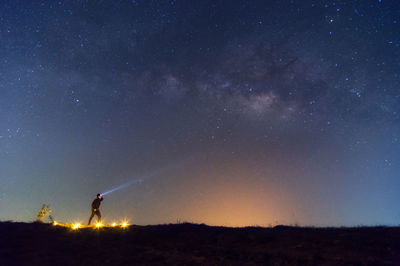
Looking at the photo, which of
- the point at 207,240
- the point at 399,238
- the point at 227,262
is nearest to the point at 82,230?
the point at 207,240

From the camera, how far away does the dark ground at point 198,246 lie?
944cm

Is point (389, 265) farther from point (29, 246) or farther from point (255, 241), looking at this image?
point (29, 246)

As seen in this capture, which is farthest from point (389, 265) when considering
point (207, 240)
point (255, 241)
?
point (207, 240)

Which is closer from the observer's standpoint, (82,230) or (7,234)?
(7,234)

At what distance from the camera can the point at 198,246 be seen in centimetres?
1145

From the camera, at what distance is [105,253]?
1070 cm

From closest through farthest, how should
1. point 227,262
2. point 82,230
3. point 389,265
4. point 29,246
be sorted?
point 389,265 < point 227,262 < point 29,246 < point 82,230

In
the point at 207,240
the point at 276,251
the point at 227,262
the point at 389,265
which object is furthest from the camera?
the point at 207,240

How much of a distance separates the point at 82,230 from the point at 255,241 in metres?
9.26

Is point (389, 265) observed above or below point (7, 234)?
below

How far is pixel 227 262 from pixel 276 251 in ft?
7.01

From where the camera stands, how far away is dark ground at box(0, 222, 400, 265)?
9.44 metres

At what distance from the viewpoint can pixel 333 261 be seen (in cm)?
879

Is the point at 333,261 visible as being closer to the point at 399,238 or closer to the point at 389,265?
the point at 389,265
